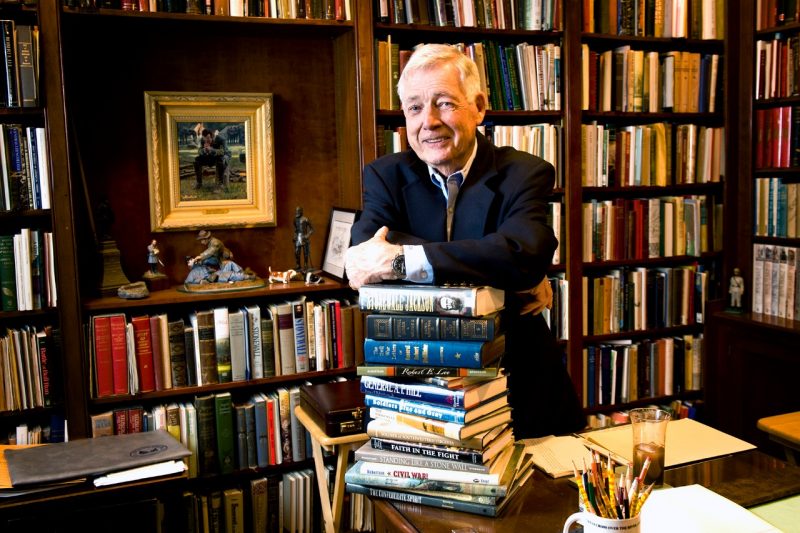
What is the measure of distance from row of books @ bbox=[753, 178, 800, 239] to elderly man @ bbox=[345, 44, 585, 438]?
225cm

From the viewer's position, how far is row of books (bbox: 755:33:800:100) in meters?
3.53

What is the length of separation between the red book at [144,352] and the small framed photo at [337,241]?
794 millimetres

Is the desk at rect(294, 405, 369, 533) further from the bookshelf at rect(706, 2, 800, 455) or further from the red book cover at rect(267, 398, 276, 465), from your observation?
the bookshelf at rect(706, 2, 800, 455)

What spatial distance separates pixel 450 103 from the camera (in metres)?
1.82

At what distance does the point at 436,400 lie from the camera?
1.39m

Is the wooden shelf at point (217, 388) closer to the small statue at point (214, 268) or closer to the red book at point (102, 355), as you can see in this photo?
the red book at point (102, 355)

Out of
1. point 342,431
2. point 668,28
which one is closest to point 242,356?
point 342,431

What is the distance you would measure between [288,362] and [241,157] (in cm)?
91

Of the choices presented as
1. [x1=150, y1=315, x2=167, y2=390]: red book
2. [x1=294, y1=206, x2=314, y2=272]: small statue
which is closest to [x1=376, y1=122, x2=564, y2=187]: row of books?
[x1=294, y1=206, x2=314, y2=272]: small statue

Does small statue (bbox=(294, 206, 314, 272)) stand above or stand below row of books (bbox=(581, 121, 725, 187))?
below

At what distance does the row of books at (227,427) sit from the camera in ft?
9.50

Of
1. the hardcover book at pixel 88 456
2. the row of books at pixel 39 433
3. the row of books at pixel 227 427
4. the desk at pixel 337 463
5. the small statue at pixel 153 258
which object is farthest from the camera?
the small statue at pixel 153 258

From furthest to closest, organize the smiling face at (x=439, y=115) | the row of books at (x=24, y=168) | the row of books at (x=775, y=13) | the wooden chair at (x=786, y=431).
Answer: the row of books at (x=775, y=13)
the row of books at (x=24, y=168)
the wooden chair at (x=786, y=431)
the smiling face at (x=439, y=115)

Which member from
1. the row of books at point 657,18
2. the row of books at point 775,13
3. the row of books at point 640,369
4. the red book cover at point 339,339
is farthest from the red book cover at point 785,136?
the red book cover at point 339,339
